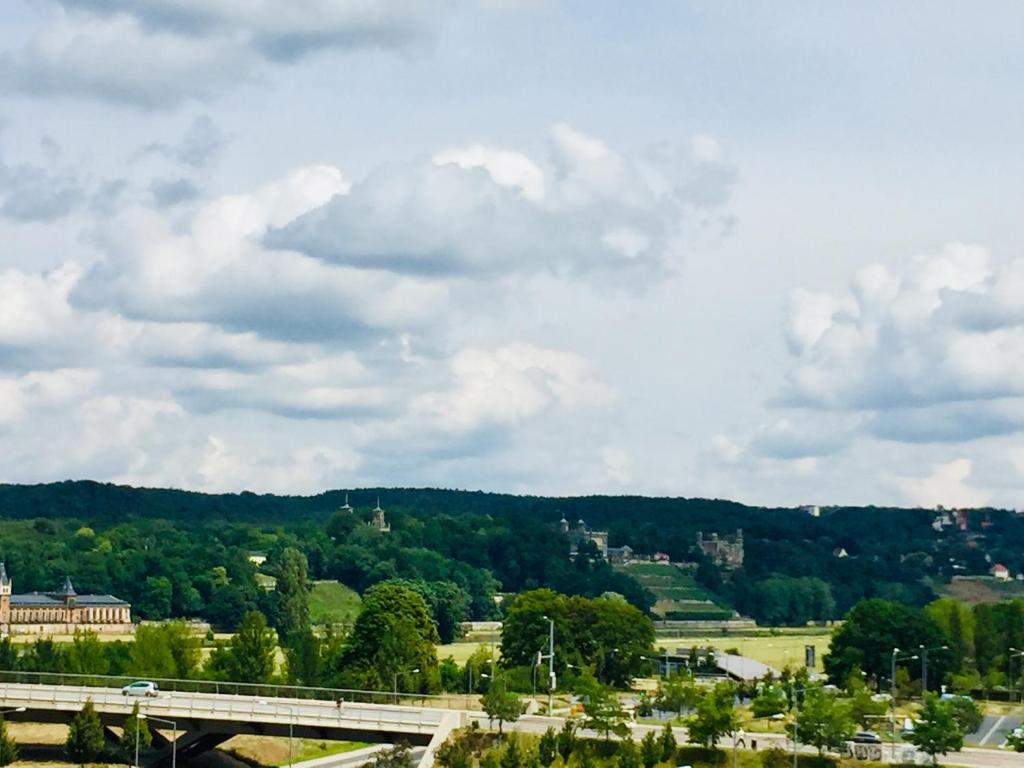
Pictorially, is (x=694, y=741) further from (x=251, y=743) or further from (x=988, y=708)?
(x=988, y=708)

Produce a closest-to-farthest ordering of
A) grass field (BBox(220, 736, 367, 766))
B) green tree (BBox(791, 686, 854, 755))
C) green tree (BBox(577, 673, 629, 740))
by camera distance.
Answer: green tree (BBox(791, 686, 854, 755)) < green tree (BBox(577, 673, 629, 740)) < grass field (BBox(220, 736, 367, 766))

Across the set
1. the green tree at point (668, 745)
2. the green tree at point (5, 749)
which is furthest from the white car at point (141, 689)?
the green tree at point (668, 745)

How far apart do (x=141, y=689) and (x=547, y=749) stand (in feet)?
105

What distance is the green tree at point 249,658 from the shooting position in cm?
16525

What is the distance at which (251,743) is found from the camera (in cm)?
14425

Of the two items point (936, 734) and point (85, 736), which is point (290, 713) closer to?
point (85, 736)

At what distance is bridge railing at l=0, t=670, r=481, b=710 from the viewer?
140 m

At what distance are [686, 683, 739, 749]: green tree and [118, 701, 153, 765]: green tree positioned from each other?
33.8m

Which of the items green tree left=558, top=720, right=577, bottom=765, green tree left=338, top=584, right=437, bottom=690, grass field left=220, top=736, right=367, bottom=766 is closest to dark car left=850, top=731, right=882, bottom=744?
green tree left=558, top=720, right=577, bottom=765

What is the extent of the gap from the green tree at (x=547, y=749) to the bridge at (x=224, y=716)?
8.94 m

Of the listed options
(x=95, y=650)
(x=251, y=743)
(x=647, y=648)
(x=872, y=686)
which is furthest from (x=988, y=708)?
(x=95, y=650)

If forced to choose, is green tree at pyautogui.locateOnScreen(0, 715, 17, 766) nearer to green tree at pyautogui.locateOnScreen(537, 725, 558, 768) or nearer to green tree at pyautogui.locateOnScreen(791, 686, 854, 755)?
green tree at pyautogui.locateOnScreen(537, 725, 558, 768)

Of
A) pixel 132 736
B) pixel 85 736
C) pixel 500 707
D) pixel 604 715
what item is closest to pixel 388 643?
pixel 500 707

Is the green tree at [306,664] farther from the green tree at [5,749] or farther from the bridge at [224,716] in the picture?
the green tree at [5,749]
